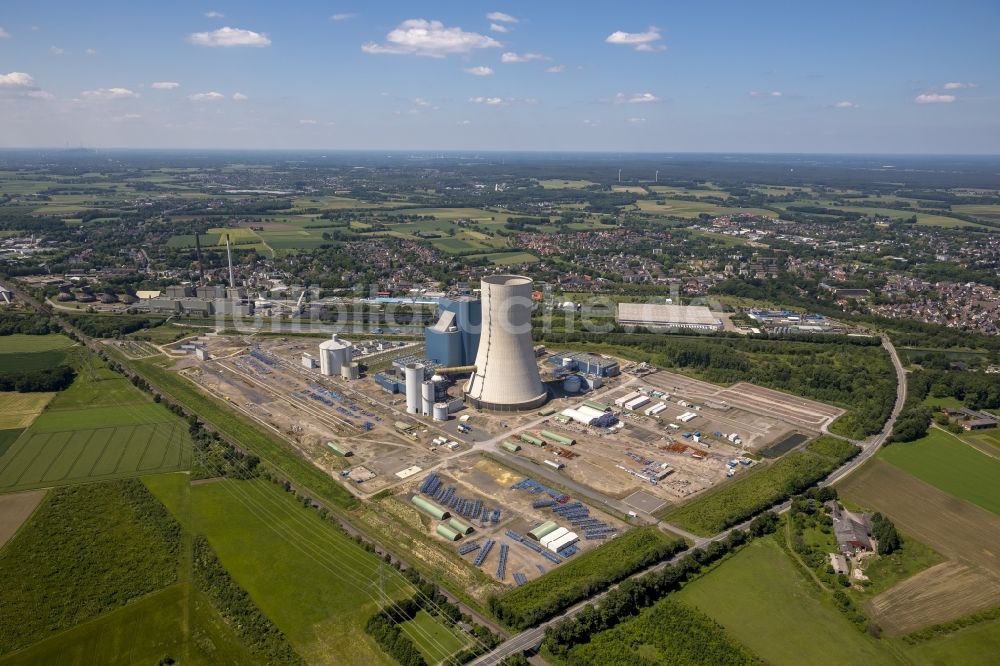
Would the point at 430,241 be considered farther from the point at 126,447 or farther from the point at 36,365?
the point at 126,447

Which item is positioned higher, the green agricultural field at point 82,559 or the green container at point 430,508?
the green container at point 430,508

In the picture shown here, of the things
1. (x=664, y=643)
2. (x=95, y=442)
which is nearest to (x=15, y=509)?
(x=95, y=442)

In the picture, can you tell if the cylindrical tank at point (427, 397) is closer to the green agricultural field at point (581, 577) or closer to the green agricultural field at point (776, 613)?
the green agricultural field at point (581, 577)

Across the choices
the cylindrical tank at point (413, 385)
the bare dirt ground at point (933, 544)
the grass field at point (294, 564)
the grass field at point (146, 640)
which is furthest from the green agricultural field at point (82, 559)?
the bare dirt ground at point (933, 544)

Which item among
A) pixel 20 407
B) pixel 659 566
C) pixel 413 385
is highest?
pixel 413 385

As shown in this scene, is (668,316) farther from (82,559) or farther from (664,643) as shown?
(82,559)
